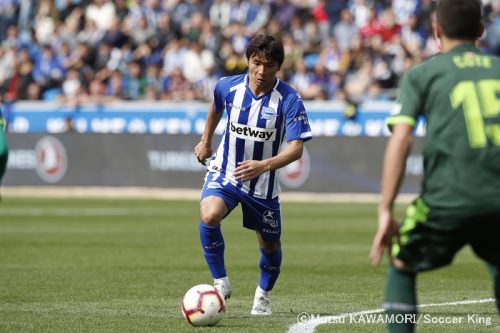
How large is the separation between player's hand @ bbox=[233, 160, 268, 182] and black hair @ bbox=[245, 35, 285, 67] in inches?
33.9

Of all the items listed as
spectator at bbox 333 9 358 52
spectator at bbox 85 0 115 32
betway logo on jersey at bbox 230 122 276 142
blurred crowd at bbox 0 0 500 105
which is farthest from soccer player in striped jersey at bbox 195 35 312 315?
spectator at bbox 85 0 115 32

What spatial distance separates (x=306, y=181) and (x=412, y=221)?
19337mm

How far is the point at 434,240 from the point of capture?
5.61m

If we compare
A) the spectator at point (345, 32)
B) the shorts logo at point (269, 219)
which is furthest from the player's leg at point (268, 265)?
the spectator at point (345, 32)

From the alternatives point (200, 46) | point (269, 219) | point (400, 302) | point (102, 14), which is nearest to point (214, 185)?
point (269, 219)

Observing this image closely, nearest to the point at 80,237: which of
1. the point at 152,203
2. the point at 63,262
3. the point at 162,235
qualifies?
the point at 162,235

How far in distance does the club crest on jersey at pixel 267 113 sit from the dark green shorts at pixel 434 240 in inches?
146

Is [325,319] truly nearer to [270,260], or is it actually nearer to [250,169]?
[270,260]

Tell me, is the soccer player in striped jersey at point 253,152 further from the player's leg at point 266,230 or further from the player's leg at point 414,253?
the player's leg at point 414,253

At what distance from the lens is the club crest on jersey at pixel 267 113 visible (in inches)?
365

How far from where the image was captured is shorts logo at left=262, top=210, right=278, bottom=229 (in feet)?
30.6

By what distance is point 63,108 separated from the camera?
28016 millimetres

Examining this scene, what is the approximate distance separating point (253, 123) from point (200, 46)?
777 inches

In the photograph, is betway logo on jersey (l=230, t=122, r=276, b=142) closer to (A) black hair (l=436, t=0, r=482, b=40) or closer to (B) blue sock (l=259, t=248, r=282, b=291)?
(B) blue sock (l=259, t=248, r=282, b=291)
